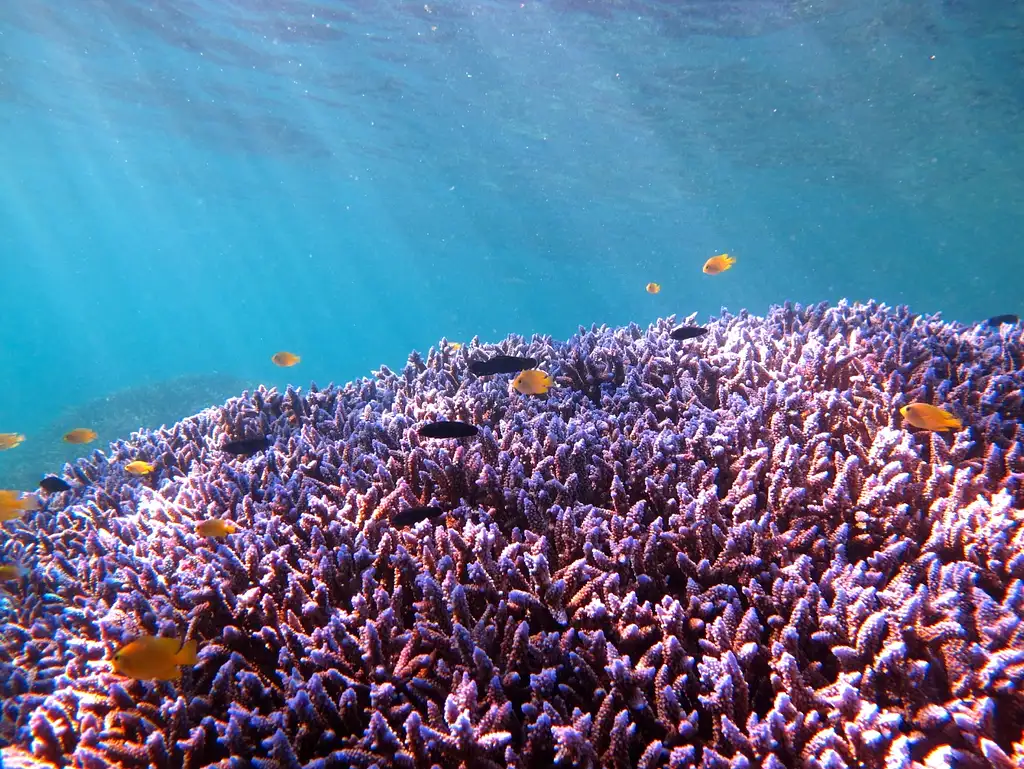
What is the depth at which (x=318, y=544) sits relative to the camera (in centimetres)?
351

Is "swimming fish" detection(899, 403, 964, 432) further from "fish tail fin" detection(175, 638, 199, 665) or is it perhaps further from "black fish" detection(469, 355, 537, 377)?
"fish tail fin" detection(175, 638, 199, 665)

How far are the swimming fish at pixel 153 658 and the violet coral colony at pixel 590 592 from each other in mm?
214

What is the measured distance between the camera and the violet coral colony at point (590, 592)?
239 cm

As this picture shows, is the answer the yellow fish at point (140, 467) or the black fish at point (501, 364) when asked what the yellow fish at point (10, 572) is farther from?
the black fish at point (501, 364)

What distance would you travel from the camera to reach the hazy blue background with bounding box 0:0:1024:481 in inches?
864

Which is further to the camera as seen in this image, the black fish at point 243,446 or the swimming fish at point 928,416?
the black fish at point 243,446

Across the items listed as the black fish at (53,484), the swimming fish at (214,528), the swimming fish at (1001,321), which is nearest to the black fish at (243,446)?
the swimming fish at (214,528)

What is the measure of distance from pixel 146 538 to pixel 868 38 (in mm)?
29076

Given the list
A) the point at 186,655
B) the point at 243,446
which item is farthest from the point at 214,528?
the point at 243,446

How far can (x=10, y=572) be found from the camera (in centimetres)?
458

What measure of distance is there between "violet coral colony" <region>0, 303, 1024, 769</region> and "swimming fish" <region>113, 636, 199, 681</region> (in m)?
0.21

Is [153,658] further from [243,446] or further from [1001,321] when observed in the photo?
[1001,321]

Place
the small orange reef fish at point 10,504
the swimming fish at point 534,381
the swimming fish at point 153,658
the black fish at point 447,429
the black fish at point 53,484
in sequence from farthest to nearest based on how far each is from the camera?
the black fish at point 53,484 → the small orange reef fish at point 10,504 → the swimming fish at point 534,381 → the black fish at point 447,429 → the swimming fish at point 153,658

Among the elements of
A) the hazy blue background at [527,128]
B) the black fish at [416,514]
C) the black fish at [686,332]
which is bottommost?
the black fish at [416,514]
